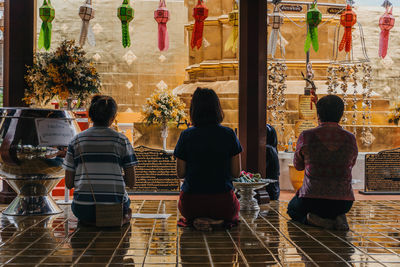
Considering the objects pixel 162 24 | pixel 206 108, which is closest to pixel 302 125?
pixel 162 24

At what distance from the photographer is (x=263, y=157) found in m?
5.96

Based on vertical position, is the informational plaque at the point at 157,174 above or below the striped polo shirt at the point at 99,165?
below

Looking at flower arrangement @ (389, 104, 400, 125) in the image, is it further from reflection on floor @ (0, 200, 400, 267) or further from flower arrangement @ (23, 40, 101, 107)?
flower arrangement @ (23, 40, 101, 107)

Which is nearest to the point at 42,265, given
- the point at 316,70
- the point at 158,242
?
the point at 158,242

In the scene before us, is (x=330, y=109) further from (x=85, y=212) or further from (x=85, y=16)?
(x=85, y=16)

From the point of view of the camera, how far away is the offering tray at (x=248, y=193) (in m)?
5.30

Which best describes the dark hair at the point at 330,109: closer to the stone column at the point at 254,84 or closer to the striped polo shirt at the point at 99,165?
the stone column at the point at 254,84

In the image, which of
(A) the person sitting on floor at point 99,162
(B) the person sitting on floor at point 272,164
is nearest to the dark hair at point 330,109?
(A) the person sitting on floor at point 99,162

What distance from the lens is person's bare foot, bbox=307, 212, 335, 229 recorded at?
4348 millimetres

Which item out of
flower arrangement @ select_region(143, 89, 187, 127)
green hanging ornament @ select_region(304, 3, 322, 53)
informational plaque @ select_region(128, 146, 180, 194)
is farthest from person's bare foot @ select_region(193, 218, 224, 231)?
flower arrangement @ select_region(143, 89, 187, 127)

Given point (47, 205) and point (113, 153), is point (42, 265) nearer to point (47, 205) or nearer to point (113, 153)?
point (113, 153)

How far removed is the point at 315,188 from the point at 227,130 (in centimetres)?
91

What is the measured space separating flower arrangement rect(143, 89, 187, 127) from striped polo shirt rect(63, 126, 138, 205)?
4.31 metres

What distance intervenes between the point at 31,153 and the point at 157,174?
2.23 m
